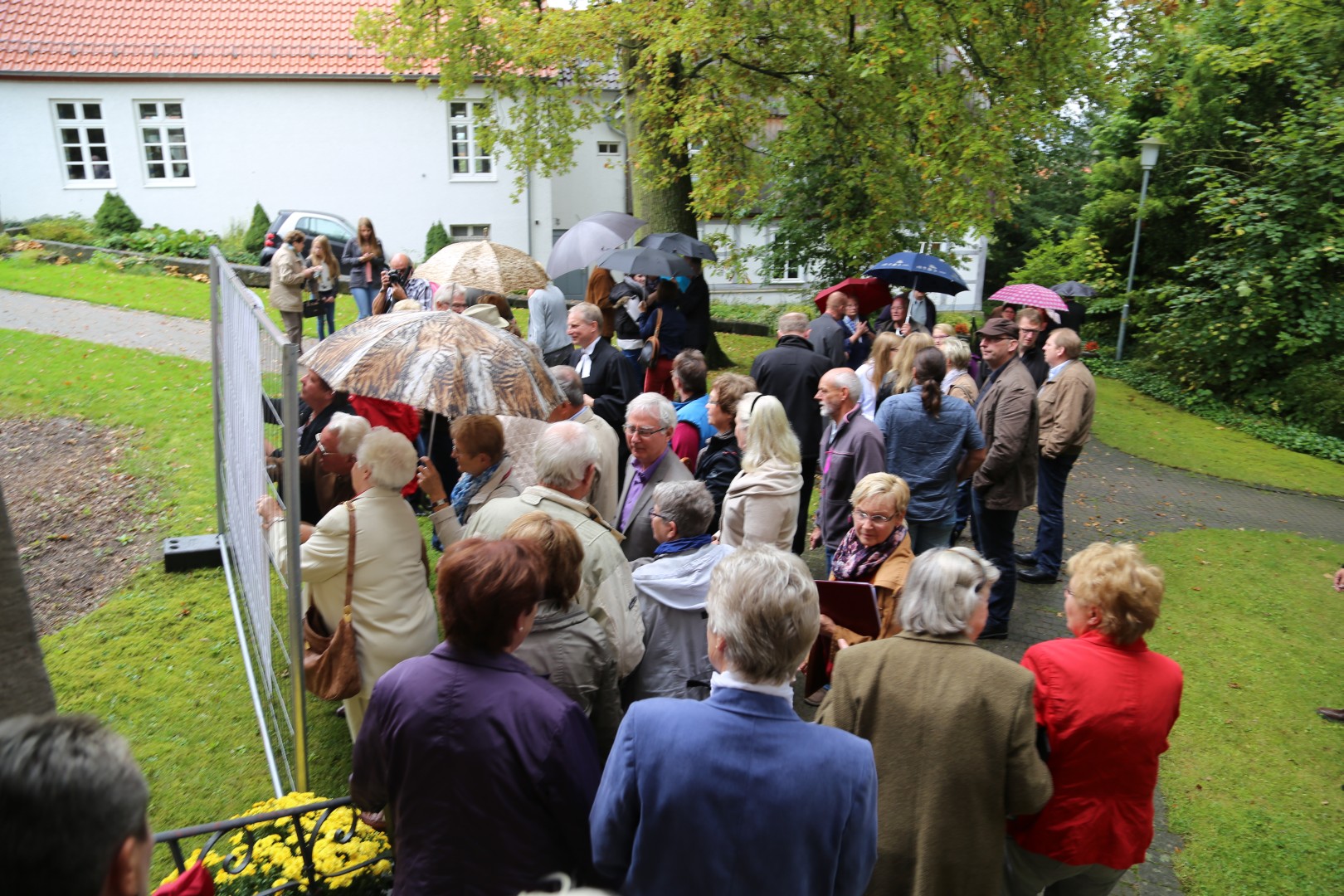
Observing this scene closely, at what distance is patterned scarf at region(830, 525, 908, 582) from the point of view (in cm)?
445

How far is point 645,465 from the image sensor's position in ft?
17.2

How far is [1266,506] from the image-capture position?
11664 millimetres

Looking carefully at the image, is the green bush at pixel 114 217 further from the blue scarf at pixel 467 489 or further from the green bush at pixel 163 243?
the blue scarf at pixel 467 489

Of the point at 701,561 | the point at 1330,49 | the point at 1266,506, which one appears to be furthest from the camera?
the point at 1330,49

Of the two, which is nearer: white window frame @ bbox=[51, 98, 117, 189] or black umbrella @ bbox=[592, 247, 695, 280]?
black umbrella @ bbox=[592, 247, 695, 280]

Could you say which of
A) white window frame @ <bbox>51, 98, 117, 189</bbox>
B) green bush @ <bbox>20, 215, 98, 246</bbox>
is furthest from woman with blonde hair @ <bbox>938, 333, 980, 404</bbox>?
white window frame @ <bbox>51, 98, 117, 189</bbox>

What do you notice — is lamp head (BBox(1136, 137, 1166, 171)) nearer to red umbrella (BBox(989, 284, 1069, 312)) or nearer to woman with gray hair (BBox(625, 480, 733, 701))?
red umbrella (BBox(989, 284, 1069, 312))

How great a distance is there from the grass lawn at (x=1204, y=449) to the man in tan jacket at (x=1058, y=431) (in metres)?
6.74

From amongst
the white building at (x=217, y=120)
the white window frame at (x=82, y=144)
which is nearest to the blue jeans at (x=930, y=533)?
the white building at (x=217, y=120)

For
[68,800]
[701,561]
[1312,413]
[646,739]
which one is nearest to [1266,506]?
[1312,413]

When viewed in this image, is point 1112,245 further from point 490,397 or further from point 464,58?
point 490,397

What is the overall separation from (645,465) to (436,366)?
1.47 metres

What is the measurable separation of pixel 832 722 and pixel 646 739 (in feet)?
2.88

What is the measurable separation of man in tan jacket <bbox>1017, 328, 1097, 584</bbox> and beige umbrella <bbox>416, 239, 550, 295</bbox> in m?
A: 5.21
